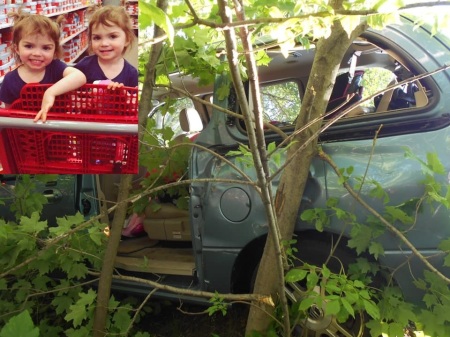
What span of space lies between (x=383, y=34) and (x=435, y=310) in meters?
1.20

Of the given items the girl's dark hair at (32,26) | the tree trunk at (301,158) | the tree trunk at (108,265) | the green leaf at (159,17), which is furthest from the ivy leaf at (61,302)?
the green leaf at (159,17)

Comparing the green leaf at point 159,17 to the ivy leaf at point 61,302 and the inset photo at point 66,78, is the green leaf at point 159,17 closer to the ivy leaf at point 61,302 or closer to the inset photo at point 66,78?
the inset photo at point 66,78

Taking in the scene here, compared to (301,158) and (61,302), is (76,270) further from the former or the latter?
(301,158)

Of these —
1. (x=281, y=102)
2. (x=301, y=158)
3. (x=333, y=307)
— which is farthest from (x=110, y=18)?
(x=281, y=102)

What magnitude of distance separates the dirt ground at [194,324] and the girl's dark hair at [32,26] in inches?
77.1

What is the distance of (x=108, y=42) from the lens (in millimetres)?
1521

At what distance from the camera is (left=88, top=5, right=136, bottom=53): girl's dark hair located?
4.92 feet

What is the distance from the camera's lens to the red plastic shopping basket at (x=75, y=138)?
1537 millimetres

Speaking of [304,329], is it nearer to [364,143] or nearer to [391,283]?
[391,283]

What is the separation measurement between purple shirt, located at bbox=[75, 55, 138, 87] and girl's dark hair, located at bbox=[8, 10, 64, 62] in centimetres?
9

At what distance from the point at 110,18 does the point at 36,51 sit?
0.74 ft

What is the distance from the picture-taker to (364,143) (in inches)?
95.0

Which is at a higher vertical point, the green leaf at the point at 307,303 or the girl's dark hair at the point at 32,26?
the girl's dark hair at the point at 32,26

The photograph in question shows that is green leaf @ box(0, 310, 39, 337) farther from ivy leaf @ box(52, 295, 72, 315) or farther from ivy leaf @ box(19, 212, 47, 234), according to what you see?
ivy leaf @ box(52, 295, 72, 315)
